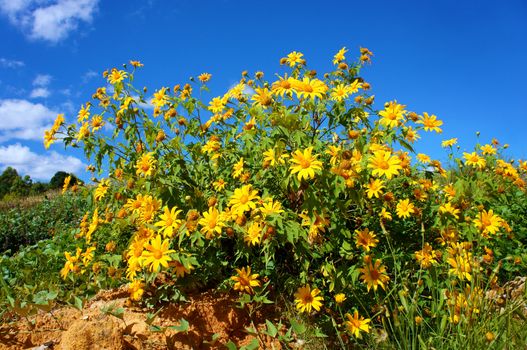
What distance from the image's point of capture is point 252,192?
2.58m

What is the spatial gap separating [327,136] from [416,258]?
98 cm

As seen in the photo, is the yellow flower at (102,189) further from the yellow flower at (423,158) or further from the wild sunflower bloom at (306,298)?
the yellow flower at (423,158)

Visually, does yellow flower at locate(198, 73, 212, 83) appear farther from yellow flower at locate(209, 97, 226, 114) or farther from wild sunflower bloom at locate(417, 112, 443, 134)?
wild sunflower bloom at locate(417, 112, 443, 134)

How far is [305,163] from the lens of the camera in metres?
2.39

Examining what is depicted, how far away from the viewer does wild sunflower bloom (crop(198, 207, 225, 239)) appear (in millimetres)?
2488

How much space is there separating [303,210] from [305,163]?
1.08 ft

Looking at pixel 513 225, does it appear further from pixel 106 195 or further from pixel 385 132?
pixel 106 195

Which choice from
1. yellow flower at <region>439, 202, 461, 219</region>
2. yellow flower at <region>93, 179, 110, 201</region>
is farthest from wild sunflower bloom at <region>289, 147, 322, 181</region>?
yellow flower at <region>93, 179, 110, 201</region>

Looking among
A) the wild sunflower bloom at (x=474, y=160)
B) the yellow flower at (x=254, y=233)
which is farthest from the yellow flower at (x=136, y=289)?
the wild sunflower bloom at (x=474, y=160)

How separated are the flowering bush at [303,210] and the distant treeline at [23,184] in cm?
1917

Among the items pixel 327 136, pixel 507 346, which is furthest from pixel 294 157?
pixel 507 346

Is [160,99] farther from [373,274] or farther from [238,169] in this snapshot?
[373,274]

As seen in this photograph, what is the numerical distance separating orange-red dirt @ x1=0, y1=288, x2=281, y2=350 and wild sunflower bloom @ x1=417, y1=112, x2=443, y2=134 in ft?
5.25

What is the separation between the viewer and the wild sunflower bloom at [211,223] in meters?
2.49
